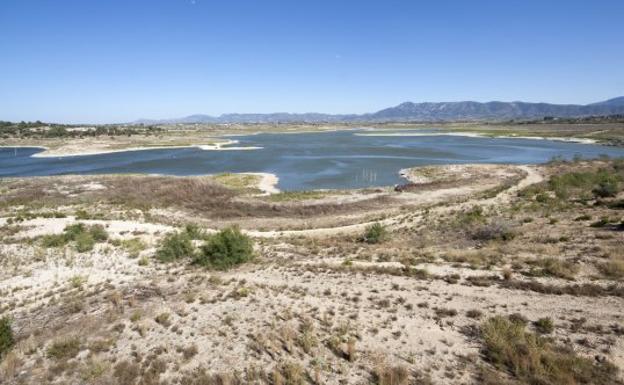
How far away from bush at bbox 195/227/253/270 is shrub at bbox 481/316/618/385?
11535 millimetres

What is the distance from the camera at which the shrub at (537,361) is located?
8484mm

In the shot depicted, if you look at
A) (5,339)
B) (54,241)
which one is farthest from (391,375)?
(54,241)

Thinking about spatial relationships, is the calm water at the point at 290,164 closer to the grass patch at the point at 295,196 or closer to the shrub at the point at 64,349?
the grass patch at the point at 295,196

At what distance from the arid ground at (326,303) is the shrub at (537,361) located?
0.14 feet

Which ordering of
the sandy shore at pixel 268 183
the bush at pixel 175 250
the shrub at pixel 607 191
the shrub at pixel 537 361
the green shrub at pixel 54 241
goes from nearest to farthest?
the shrub at pixel 537 361 → the bush at pixel 175 250 → the green shrub at pixel 54 241 → the shrub at pixel 607 191 → the sandy shore at pixel 268 183

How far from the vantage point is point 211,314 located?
12.5m

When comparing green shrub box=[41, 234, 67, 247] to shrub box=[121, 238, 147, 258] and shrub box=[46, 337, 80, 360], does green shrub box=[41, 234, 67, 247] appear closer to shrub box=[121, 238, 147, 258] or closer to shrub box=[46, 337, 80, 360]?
shrub box=[121, 238, 147, 258]

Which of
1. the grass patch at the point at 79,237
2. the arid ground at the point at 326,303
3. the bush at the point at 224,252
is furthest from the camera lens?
the grass patch at the point at 79,237

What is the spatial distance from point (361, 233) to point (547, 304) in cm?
1496

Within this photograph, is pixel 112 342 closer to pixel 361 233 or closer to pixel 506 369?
pixel 506 369

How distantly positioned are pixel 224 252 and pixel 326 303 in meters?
7.14

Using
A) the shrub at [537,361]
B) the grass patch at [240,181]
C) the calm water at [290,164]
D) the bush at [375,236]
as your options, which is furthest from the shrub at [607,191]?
the grass patch at [240,181]

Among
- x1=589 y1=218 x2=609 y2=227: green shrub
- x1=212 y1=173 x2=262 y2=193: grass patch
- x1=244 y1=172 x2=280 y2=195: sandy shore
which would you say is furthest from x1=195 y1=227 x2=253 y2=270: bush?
x1=212 y1=173 x2=262 y2=193: grass patch

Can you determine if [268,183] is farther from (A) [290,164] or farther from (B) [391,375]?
(B) [391,375]
